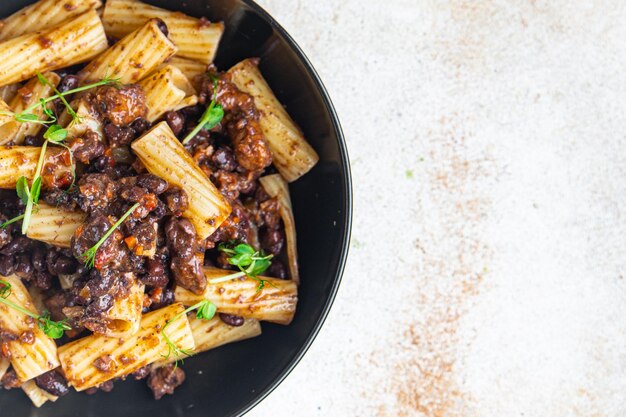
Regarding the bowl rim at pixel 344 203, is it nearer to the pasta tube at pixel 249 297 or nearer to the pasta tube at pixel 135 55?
the pasta tube at pixel 249 297

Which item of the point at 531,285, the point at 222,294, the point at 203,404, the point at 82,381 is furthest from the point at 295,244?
the point at 531,285

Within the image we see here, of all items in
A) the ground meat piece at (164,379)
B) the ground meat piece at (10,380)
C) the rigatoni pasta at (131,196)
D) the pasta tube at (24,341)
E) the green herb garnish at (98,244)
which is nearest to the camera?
the green herb garnish at (98,244)

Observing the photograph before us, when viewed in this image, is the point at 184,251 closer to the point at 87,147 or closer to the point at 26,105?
the point at 87,147

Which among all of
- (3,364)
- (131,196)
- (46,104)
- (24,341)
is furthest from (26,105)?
(3,364)

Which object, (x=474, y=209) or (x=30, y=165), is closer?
(x=30, y=165)

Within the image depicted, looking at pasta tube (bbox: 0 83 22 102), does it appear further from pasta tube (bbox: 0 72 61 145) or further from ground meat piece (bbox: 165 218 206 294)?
ground meat piece (bbox: 165 218 206 294)

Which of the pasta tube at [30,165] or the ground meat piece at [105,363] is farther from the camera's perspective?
the ground meat piece at [105,363]

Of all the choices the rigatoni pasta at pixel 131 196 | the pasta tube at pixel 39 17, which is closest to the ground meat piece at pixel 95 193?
the rigatoni pasta at pixel 131 196
